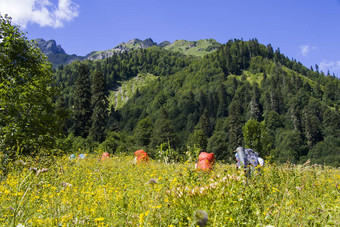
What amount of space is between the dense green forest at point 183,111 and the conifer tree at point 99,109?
0.67 ft

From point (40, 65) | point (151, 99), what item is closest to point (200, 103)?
point (151, 99)

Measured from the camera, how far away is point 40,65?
14.7 m

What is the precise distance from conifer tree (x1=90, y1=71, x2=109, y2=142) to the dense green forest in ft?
0.67

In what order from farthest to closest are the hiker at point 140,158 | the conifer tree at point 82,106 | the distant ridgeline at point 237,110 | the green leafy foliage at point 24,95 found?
the distant ridgeline at point 237,110
the conifer tree at point 82,106
the green leafy foliage at point 24,95
the hiker at point 140,158

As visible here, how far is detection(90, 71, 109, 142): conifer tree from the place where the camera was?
2029 inches

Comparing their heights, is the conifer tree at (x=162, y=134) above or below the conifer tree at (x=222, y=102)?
below

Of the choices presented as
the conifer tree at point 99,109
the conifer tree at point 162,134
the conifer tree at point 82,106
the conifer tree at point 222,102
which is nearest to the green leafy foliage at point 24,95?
the conifer tree at point 99,109

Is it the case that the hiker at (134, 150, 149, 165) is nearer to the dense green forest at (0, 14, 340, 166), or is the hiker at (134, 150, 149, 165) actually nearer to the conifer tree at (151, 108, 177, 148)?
the dense green forest at (0, 14, 340, 166)

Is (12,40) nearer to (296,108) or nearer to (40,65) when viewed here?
(40,65)

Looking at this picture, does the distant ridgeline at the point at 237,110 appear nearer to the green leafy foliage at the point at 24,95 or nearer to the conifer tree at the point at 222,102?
the conifer tree at the point at 222,102

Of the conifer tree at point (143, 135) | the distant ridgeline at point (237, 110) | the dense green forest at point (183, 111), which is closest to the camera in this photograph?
the dense green forest at point (183, 111)

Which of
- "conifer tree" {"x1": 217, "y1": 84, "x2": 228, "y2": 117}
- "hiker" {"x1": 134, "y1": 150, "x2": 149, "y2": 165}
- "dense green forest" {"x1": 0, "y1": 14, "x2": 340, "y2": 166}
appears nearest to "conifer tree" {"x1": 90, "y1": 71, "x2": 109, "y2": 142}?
"dense green forest" {"x1": 0, "y1": 14, "x2": 340, "y2": 166}

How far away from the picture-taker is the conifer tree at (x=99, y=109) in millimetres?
51531

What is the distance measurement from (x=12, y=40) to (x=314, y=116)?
13520cm
